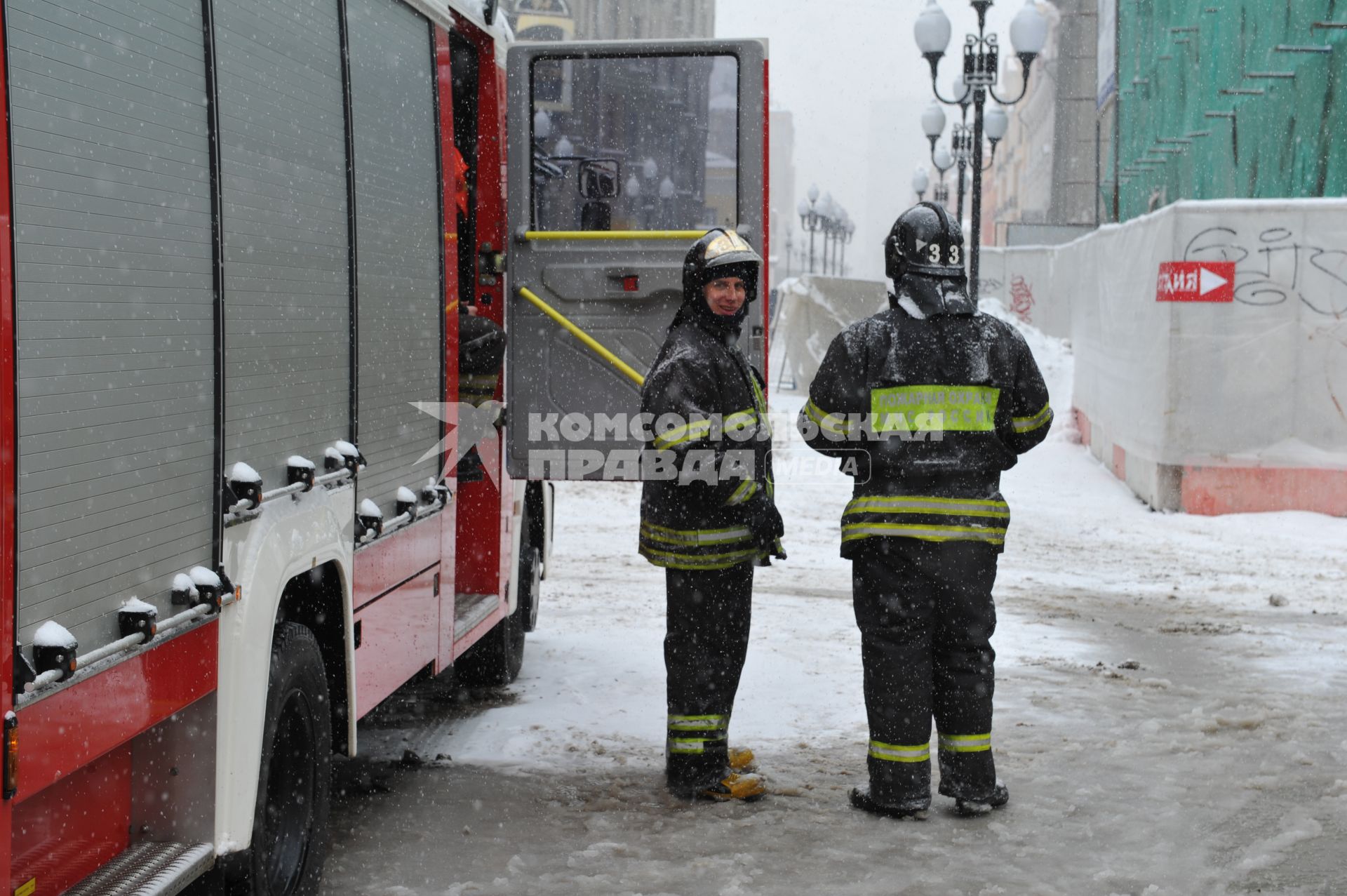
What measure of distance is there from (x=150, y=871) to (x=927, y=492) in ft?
8.98

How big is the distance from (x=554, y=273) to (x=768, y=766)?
82.9 inches

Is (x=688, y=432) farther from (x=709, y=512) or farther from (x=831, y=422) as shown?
(x=831, y=422)

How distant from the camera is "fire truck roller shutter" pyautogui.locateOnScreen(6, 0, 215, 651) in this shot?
2.49m

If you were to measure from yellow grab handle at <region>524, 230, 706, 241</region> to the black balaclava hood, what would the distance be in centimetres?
88

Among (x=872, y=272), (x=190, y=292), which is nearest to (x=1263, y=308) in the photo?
(x=190, y=292)

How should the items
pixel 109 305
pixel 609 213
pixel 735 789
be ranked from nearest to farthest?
pixel 109 305 → pixel 735 789 → pixel 609 213

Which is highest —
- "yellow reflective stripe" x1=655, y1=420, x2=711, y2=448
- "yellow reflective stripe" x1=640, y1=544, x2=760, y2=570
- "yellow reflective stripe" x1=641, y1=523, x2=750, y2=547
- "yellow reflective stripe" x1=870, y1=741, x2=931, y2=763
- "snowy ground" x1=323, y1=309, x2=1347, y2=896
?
"yellow reflective stripe" x1=655, y1=420, x2=711, y2=448

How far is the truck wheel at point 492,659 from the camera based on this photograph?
6785 millimetres

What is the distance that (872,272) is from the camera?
132 m

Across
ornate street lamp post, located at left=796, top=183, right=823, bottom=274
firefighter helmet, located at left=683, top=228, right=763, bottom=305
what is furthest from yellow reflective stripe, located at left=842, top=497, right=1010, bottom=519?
ornate street lamp post, located at left=796, top=183, right=823, bottom=274

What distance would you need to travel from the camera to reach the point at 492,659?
683 centimetres

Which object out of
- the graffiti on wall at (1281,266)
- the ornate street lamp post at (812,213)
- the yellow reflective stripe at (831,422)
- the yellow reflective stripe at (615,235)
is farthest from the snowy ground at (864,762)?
the ornate street lamp post at (812,213)

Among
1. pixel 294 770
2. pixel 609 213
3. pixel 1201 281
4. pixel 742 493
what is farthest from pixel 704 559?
pixel 1201 281

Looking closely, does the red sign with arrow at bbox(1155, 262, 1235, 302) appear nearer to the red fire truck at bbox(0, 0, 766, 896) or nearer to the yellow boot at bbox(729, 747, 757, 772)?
the red fire truck at bbox(0, 0, 766, 896)
